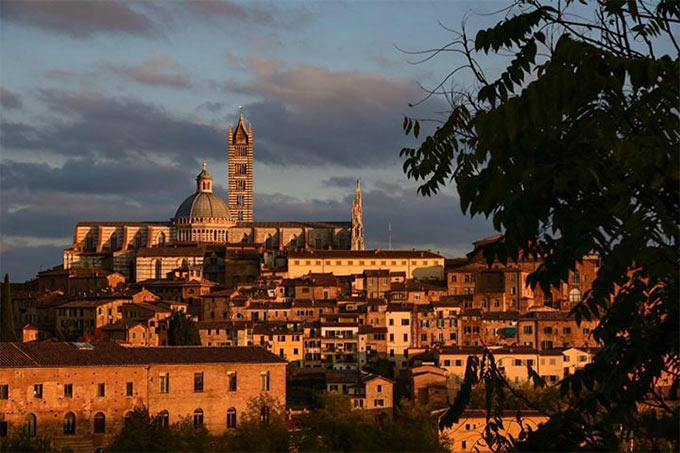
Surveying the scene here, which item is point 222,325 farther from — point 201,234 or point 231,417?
point 201,234

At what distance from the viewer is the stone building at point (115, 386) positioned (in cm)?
3225

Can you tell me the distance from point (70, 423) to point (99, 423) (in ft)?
2.85

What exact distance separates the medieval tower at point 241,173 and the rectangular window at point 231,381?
7463 cm

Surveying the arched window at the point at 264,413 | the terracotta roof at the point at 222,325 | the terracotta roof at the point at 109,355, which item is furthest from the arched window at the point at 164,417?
the terracotta roof at the point at 222,325

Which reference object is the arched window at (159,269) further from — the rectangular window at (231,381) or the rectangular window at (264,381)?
the rectangular window at (231,381)

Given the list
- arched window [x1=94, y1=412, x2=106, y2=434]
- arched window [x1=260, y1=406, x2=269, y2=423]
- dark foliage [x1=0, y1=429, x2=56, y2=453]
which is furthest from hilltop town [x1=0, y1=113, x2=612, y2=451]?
dark foliage [x1=0, y1=429, x2=56, y2=453]

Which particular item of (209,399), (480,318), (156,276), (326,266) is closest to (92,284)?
(156,276)

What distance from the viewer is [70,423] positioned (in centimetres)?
3316

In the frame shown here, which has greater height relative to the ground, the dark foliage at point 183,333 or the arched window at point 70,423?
the dark foliage at point 183,333

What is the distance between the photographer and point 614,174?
506cm

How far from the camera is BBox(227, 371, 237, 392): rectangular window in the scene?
3462 cm

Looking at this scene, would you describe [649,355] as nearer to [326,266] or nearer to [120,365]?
[120,365]

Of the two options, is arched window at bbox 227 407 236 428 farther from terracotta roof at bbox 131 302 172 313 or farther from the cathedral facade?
the cathedral facade

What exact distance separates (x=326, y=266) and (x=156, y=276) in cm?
1359
